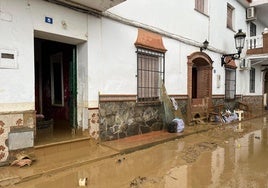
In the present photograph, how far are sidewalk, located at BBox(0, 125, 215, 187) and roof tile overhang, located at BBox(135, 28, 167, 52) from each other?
2796mm

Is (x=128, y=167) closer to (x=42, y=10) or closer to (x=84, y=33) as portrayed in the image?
(x=84, y=33)

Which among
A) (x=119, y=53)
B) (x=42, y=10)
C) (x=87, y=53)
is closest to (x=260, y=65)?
(x=119, y=53)

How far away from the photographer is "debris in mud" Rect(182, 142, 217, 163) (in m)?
4.88

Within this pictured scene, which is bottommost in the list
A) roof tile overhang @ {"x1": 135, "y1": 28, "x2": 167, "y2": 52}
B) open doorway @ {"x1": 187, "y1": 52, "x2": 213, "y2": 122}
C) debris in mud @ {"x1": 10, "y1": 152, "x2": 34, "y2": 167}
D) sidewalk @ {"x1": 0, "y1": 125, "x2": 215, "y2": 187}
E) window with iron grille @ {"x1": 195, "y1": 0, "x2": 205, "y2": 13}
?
sidewalk @ {"x1": 0, "y1": 125, "x2": 215, "y2": 187}

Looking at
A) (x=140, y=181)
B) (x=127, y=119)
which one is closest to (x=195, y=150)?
(x=127, y=119)

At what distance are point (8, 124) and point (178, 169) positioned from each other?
3.31 meters

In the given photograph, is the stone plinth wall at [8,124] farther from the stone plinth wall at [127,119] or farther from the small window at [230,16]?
the small window at [230,16]

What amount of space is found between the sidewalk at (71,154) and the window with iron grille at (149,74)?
4.55 feet

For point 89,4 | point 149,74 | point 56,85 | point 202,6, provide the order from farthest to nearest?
point 202,6
point 56,85
point 149,74
point 89,4

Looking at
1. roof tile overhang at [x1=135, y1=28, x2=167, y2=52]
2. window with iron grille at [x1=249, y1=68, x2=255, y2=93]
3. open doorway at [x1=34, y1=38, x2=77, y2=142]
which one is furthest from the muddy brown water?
window with iron grille at [x1=249, y1=68, x2=255, y2=93]

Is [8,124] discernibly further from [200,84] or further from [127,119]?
[200,84]

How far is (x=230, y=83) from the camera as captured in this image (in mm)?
11914

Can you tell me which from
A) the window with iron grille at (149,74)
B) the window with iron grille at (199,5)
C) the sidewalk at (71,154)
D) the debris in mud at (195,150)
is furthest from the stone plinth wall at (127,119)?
the window with iron grille at (199,5)

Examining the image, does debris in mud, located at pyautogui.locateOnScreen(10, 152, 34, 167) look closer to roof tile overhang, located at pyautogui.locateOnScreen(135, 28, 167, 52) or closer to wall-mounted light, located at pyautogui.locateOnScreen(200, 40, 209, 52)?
roof tile overhang, located at pyautogui.locateOnScreen(135, 28, 167, 52)
